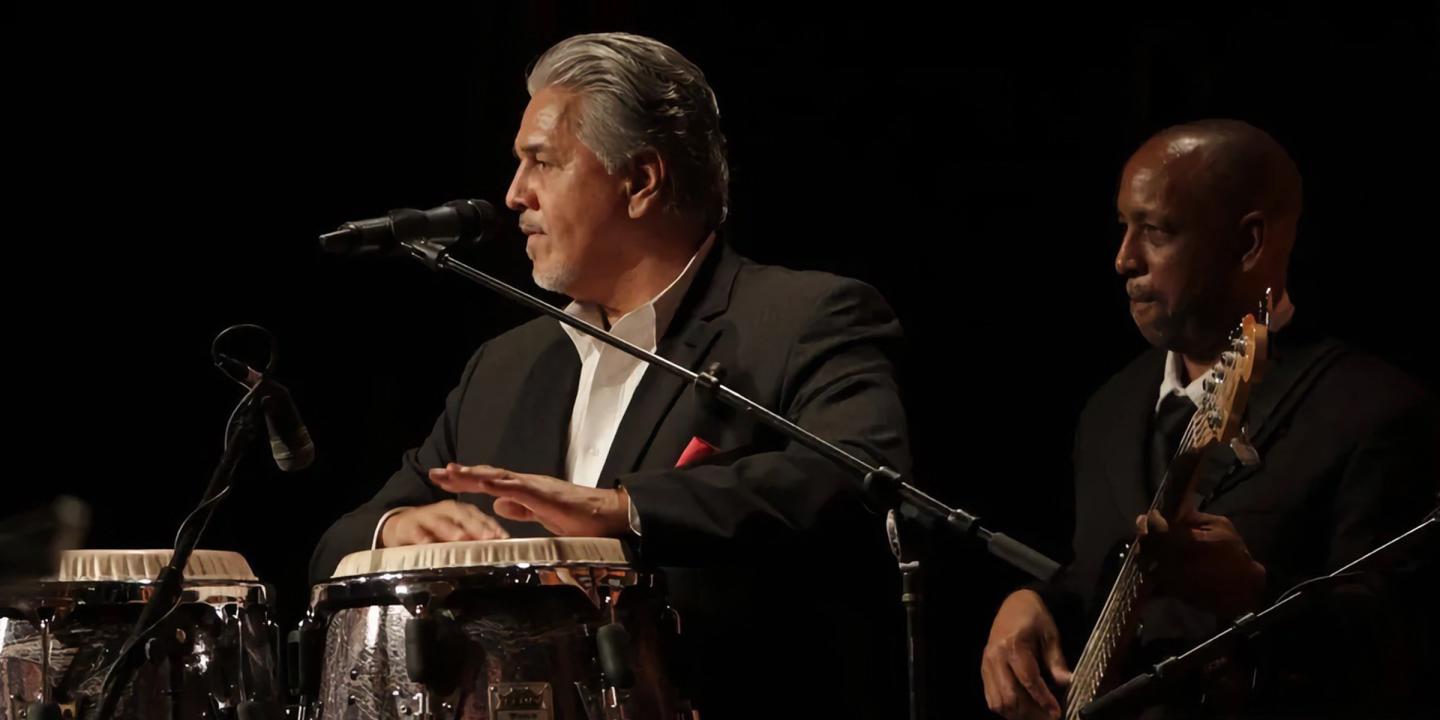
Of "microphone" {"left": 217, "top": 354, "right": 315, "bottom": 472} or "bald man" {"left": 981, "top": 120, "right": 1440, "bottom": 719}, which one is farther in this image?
"bald man" {"left": 981, "top": 120, "right": 1440, "bottom": 719}

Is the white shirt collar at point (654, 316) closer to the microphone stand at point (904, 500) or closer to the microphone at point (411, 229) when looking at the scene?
the microphone at point (411, 229)

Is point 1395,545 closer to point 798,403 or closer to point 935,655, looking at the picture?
point 798,403

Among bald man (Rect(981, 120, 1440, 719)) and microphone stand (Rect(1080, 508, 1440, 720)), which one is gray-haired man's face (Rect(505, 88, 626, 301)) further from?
microphone stand (Rect(1080, 508, 1440, 720))

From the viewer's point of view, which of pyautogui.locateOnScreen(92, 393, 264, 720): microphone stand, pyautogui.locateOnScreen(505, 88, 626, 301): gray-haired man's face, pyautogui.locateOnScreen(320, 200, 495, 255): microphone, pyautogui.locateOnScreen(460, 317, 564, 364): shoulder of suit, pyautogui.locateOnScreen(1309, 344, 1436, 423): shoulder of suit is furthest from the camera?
pyautogui.locateOnScreen(460, 317, 564, 364): shoulder of suit

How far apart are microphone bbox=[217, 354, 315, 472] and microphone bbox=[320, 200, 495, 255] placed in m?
0.27

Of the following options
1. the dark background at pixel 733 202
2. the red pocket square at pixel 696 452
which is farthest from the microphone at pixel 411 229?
the dark background at pixel 733 202

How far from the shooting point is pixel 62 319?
3.98 meters

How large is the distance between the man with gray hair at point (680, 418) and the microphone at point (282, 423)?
0.68ft

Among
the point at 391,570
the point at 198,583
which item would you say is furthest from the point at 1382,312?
the point at 198,583

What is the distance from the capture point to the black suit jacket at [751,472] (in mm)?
2789

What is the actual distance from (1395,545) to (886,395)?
33.4 inches

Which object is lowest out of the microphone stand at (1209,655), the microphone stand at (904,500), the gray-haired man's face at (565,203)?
the microphone stand at (1209,655)

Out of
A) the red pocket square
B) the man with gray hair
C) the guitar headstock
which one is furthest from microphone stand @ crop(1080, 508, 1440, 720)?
the red pocket square

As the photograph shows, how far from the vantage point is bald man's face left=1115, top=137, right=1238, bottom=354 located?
10.4ft
